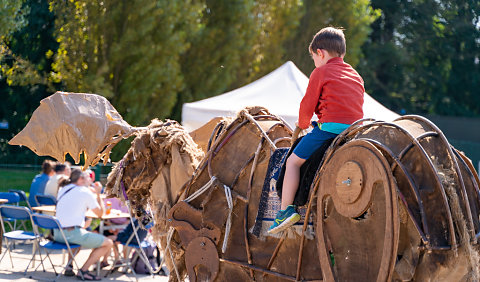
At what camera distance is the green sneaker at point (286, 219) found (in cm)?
412

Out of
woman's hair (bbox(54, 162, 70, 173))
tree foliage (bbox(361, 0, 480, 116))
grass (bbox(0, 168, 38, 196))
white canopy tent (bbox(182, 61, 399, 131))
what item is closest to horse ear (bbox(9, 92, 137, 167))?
white canopy tent (bbox(182, 61, 399, 131))

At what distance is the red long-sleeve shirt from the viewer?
4.21 meters

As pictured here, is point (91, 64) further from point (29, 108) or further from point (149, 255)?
point (149, 255)

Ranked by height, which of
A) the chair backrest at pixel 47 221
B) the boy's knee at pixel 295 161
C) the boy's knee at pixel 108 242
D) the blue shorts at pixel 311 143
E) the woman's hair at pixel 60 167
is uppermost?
the blue shorts at pixel 311 143

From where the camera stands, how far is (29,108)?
65.7 ft

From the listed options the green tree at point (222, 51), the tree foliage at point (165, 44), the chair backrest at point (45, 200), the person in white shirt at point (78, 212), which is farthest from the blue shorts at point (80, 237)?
the green tree at point (222, 51)

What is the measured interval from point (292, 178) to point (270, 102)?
650 centimetres

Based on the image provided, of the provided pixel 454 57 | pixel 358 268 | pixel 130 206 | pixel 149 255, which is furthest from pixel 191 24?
pixel 454 57

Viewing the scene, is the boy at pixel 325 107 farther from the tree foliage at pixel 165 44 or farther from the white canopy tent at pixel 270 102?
the tree foliage at pixel 165 44

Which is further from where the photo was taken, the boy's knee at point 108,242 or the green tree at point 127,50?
the green tree at point 127,50

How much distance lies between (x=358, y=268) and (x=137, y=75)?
46.2ft

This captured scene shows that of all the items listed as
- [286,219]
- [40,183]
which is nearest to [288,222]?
[286,219]

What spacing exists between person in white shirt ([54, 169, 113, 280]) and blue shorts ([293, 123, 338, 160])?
223 inches

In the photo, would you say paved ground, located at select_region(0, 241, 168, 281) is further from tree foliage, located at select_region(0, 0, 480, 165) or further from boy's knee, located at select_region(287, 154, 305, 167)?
boy's knee, located at select_region(287, 154, 305, 167)
